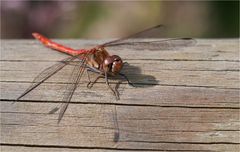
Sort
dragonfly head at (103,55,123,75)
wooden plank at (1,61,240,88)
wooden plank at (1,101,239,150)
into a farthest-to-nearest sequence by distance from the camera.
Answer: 1. dragonfly head at (103,55,123,75)
2. wooden plank at (1,61,240,88)
3. wooden plank at (1,101,239,150)

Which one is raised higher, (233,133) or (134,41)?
(134,41)

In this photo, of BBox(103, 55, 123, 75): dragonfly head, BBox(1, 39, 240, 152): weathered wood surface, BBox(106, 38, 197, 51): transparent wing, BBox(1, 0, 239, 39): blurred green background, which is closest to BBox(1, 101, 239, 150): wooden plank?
BBox(1, 39, 240, 152): weathered wood surface

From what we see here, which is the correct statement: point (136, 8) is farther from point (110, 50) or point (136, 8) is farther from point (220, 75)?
point (220, 75)

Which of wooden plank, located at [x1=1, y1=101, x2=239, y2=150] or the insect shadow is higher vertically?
the insect shadow

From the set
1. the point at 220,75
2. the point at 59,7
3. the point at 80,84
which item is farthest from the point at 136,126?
the point at 59,7

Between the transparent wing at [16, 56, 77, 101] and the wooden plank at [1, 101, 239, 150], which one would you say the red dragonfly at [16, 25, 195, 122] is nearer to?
the transparent wing at [16, 56, 77, 101]

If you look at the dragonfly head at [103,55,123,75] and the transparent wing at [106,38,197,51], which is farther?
the transparent wing at [106,38,197,51]

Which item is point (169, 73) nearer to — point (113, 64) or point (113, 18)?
point (113, 64)

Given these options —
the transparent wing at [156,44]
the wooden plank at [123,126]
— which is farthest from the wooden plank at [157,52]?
the wooden plank at [123,126]
